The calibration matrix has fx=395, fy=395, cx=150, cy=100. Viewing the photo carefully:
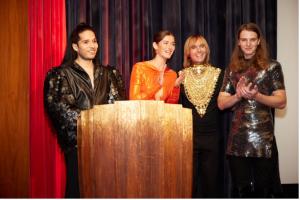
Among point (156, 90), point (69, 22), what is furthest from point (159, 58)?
point (69, 22)

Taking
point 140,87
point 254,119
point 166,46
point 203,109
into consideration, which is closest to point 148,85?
point 140,87

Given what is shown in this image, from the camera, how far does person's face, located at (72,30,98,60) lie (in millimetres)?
2900

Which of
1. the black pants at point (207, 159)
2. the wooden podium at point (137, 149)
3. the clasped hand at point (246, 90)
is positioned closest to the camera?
the wooden podium at point (137, 149)

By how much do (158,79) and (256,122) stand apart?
83 cm

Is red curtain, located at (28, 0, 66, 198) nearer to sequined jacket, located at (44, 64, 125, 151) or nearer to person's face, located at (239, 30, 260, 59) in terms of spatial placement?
sequined jacket, located at (44, 64, 125, 151)

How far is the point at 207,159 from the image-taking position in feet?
10.1

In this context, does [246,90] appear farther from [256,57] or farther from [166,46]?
[166,46]

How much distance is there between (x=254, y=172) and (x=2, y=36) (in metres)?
2.38

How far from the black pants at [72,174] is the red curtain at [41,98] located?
0.75 m

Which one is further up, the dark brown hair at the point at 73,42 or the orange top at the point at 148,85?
the dark brown hair at the point at 73,42

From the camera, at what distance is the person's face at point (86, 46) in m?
2.90

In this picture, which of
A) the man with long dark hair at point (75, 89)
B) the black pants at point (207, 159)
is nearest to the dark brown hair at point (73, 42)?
the man with long dark hair at point (75, 89)

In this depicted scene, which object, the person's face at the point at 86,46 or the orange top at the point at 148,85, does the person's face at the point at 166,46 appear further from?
the person's face at the point at 86,46

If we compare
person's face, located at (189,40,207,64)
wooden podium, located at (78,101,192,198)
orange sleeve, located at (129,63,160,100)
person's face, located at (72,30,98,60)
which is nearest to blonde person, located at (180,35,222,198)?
person's face, located at (189,40,207,64)
